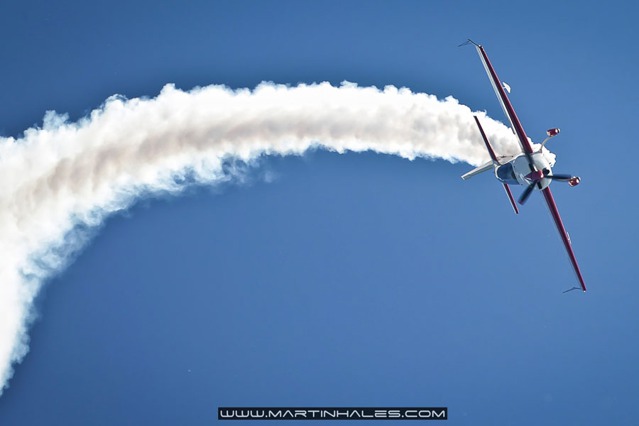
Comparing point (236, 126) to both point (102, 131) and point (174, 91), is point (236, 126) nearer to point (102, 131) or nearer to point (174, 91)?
point (174, 91)

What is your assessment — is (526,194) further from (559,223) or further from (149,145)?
(149,145)

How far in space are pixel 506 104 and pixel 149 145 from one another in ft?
73.0

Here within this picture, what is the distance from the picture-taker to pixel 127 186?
53.7 metres

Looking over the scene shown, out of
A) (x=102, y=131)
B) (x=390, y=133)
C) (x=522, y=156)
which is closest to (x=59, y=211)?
(x=102, y=131)

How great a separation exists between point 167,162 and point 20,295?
41.2ft

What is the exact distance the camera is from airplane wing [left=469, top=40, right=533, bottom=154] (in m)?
48.4

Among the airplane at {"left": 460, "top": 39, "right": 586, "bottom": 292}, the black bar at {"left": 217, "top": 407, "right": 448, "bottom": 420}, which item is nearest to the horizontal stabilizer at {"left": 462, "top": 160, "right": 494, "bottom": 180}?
the airplane at {"left": 460, "top": 39, "right": 586, "bottom": 292}

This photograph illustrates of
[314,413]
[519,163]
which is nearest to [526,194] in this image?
[519,163]

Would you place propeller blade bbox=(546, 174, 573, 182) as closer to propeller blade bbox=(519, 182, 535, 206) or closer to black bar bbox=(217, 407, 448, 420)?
propeller blade bbox=(519, 182, 535, 206)

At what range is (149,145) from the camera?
53312mm

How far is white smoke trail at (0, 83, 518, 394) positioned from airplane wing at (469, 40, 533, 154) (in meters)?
4.06

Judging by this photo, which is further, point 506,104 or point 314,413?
point 314,413

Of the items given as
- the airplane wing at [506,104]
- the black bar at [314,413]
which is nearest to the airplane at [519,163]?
the airplane wing at [506,104]

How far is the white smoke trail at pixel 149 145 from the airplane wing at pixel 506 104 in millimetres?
4060
